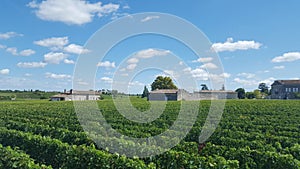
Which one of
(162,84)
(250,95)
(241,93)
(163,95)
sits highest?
(162,84)

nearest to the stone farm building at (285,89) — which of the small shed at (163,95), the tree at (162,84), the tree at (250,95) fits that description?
the tree at (250,95)

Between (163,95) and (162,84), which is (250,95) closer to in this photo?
(162,84)

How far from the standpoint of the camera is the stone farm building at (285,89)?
274ft

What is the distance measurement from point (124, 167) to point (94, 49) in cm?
433

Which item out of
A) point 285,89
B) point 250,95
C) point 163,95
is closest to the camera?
point 163,95

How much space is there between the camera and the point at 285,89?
279 feet

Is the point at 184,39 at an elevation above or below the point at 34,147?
above

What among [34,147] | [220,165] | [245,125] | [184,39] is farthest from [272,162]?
[245,125]

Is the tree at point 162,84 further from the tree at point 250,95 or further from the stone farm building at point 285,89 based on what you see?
the stone farm building at point 285,89

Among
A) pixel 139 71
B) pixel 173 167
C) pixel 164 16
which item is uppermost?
pixel 164 16

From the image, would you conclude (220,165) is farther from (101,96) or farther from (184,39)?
(101,96)

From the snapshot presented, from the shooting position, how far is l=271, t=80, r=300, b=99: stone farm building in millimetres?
83481

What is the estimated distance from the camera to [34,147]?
991 cm

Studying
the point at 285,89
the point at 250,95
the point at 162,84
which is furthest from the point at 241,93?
the point at 162,84
